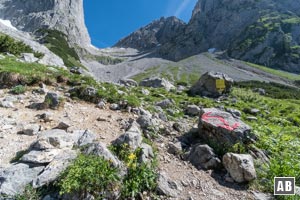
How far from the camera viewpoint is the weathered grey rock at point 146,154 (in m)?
7.14

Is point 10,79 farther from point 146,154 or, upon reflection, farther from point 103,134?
point 146,154

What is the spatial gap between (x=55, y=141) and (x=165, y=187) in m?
3.44

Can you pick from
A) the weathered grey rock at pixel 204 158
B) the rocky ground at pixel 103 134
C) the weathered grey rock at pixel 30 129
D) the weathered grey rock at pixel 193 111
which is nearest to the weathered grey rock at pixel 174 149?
the rocky ground at pixel 103 134

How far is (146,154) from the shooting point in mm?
7441

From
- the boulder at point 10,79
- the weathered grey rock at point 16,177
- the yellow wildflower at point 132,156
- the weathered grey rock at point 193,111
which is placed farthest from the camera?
the weathered grey rock at point 193,111

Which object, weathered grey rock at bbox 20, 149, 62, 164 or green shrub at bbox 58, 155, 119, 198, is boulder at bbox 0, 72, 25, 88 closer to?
weathered grey rock at bbox 20, 149, 62, 164

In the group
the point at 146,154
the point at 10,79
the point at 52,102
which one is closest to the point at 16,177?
the point at 146,154

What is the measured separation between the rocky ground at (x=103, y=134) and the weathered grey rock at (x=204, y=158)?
19 cm

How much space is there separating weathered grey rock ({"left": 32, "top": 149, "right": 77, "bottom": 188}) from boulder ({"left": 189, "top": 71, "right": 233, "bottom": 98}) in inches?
1069

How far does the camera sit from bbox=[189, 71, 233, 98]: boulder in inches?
1298

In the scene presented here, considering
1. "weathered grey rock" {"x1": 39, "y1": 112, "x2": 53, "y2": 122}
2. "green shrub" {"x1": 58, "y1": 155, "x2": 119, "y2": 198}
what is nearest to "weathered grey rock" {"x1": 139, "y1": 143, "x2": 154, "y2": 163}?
"green shrub" {"x1": 58, "y1": 155, "x2": 119, "y2": 198}

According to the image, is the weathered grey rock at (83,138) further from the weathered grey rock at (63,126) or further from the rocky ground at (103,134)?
the weathered grey rock at (63,126)

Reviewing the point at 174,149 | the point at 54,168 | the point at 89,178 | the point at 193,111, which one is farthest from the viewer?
the point at 193,111

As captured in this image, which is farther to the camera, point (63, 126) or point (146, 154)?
point (63, 126)
